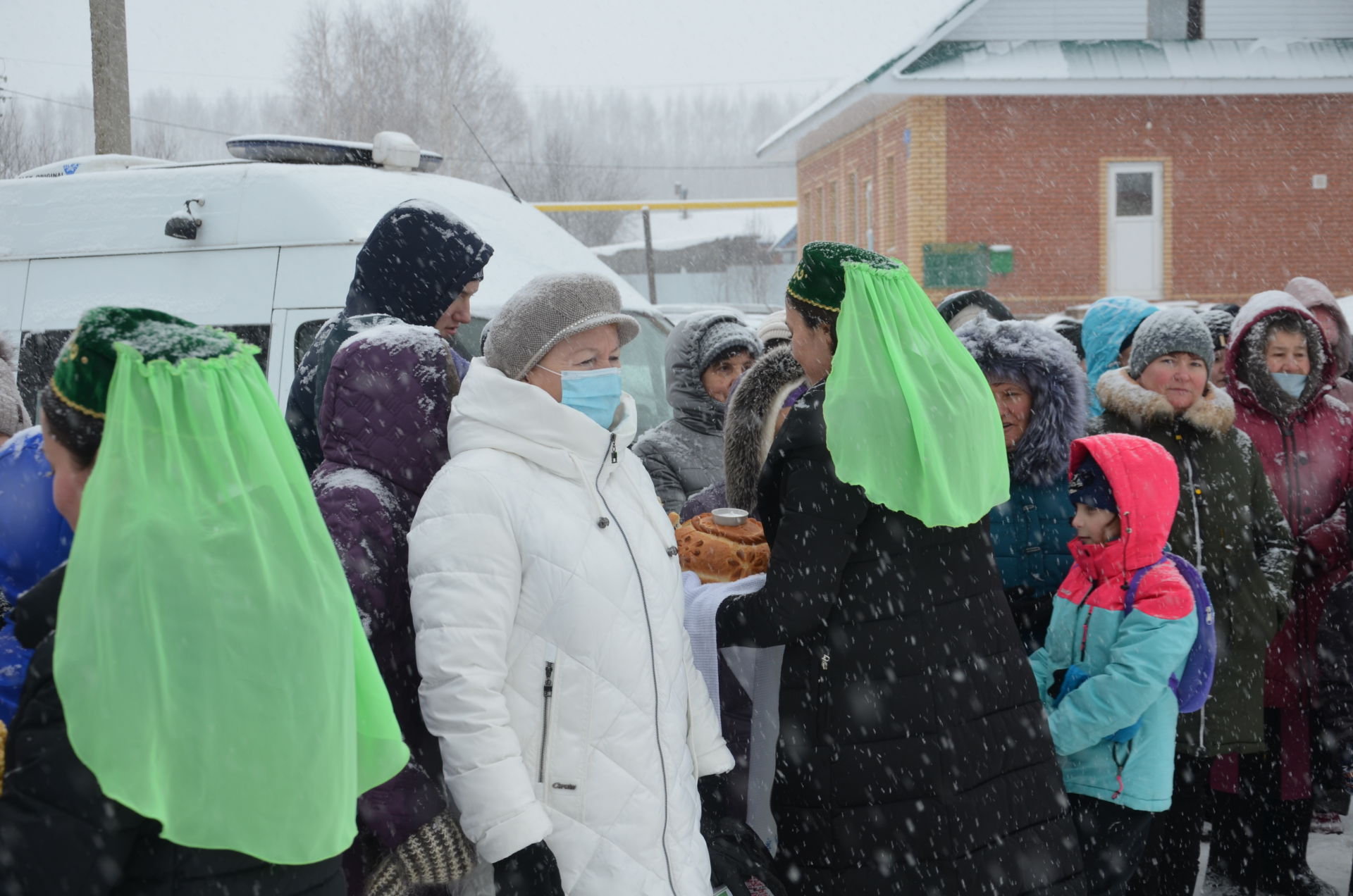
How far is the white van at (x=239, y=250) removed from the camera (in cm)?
567

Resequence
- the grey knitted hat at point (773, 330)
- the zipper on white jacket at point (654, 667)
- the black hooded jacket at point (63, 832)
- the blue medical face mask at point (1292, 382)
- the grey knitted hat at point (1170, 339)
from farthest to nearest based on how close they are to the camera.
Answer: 1. the grey knitted hat at point (773, 330)
2. the blue medical face mask at point (1292, 382)
3. the grey knitted hat at point (1170, 339)
4. the zipper on white jacket at point (654, 667)
5. the black hooded jacket at point (63, 832)

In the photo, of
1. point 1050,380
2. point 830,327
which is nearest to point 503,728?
point 830,327

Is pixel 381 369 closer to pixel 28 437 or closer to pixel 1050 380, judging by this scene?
pixel 28 437

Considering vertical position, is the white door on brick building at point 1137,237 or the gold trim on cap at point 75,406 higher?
the white door on brick building at point 1137,237


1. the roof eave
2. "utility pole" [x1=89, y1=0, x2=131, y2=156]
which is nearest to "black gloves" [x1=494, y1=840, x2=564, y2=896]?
"utility pole" [x1=89, y1=0, x2=131, y2=156]

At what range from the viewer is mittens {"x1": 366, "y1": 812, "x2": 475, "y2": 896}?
2.28 metres

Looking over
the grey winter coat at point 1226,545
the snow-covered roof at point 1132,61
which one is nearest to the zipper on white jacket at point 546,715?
the grey winter coat at point 1226,545

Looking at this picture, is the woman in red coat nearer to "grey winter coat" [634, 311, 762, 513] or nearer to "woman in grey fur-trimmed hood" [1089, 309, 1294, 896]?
"woman in grey fur-trimmed hood" [1089, 309, 1294, 896]

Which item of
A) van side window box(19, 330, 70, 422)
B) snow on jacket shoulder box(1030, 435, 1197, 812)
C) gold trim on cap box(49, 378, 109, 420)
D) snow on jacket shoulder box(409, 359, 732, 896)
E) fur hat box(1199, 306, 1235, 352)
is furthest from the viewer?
van side window box(19, 330, 70, 422)

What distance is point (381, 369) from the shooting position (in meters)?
2.43

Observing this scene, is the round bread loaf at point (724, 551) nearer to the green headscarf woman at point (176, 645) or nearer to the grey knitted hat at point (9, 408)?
the green headscarf woman at point (176, 645)

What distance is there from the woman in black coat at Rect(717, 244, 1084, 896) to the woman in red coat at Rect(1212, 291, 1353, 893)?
2199 millimetres

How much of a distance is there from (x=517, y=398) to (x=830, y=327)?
830mm

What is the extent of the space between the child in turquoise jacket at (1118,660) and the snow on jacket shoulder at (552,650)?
51.7 inches
